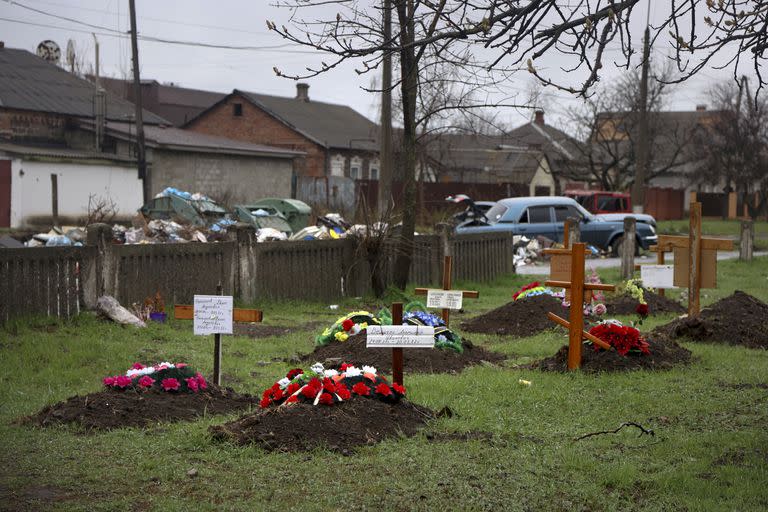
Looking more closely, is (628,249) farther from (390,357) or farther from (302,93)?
(302,93)

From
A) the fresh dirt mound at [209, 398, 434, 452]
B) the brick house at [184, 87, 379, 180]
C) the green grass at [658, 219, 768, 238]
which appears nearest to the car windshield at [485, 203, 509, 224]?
the green grass at [658, 219, 768, 238]

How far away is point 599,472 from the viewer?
6.34m

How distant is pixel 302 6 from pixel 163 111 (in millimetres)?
56359

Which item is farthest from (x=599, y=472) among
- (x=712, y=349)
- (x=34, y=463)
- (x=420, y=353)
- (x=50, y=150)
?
(x=50, y=150)

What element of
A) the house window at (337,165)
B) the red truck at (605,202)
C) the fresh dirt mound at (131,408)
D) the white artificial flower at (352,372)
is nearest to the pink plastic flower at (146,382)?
the fresh dirt mound at (131,408)

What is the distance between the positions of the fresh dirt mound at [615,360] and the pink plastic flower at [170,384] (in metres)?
3.88

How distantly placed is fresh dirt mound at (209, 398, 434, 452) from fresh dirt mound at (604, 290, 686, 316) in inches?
332

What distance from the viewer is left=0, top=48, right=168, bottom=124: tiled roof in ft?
130

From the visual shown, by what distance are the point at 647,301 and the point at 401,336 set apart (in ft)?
29.8

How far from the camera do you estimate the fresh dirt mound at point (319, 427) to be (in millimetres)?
6758

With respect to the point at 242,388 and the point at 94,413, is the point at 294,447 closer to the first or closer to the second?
the point at 94,413

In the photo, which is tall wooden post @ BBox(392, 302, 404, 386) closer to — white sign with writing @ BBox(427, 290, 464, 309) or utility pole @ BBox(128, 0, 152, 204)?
white sign with writing @ BBox(427, 290, 464, 309)

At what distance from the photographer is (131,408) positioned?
7.68 metres

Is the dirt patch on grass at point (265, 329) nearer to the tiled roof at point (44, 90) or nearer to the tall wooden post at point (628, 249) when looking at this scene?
the tall wooden post at point (628, 249)
